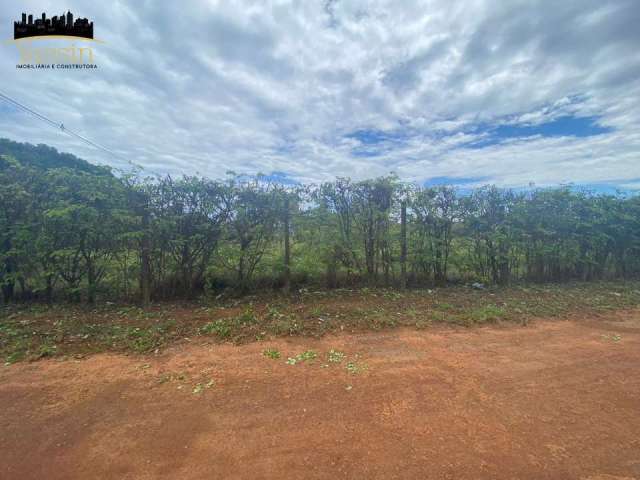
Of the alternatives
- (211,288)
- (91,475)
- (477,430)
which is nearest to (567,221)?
(477,430)

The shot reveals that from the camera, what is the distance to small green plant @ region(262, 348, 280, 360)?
3074 mm

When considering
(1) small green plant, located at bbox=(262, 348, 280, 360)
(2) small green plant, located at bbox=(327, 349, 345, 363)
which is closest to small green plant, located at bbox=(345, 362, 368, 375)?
(2) small green plant, located at bbox=(327, 349, 345, 363)

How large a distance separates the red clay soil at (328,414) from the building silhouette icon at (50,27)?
5314mm

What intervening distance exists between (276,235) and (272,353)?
292cm

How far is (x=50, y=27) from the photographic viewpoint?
14.5ft

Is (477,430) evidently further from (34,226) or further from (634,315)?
(34,226)

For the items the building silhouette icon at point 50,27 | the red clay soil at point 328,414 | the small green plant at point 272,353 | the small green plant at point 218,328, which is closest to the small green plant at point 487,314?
the red clay soil at point 328,414

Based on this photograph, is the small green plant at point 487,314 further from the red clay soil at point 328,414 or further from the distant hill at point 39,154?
the distant hill at point 39,154

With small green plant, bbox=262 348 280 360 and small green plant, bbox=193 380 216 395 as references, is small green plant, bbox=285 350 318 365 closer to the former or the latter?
small green plant, bbox=262 348 280 360

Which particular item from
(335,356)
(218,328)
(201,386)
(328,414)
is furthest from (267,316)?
(328,414)

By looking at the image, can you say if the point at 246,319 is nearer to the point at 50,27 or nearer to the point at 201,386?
the point at 201,386

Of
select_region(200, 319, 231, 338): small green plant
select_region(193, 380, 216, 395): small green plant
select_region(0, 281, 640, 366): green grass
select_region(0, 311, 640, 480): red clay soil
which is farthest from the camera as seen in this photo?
select_region(200, 319, 231, 338): small green plant

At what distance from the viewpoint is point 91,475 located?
1.61 m

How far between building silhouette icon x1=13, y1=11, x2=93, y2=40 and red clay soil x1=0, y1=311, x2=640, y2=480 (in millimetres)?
5314
